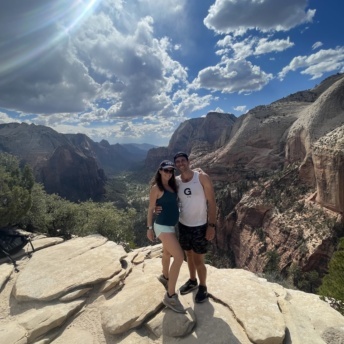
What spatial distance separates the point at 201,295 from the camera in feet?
20.7

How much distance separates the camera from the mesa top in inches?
222

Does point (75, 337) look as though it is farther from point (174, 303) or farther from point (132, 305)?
point (174, 303)

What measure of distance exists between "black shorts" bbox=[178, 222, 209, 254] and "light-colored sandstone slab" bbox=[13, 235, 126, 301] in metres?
3.28

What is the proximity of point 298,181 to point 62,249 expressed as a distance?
52329 mm

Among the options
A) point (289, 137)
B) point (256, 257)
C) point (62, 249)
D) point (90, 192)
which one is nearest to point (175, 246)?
point (62, 249)

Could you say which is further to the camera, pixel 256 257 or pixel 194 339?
pixel 256 257

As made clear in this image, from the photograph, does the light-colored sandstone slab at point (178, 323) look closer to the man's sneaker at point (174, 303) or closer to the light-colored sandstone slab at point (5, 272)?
the man's sneaker at point (174, 303)

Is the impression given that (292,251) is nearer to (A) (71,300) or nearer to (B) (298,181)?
(B) (298,181)

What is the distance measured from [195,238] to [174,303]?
1524mm

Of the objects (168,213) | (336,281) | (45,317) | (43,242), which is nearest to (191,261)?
(168,213)

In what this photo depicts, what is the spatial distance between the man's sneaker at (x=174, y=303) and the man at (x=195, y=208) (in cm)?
95

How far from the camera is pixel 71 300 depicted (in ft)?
22.8

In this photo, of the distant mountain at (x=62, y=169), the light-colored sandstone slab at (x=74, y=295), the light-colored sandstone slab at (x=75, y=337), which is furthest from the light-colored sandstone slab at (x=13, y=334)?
the distant mountain at (x=62, y=169)

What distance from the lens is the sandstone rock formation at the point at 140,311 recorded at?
550 cm
